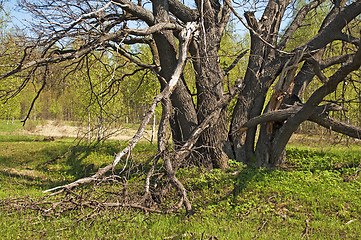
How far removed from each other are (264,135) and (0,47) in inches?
271

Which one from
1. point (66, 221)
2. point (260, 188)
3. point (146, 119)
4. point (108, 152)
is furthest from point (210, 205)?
point (108, 152)

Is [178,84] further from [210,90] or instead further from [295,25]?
[295,25]

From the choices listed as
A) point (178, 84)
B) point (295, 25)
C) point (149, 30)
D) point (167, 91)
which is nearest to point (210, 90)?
point (178, 84)

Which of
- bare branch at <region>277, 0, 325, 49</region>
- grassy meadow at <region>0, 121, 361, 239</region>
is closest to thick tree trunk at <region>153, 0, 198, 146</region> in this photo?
grassy meadow at <region>0, 121, 361, 239</region>

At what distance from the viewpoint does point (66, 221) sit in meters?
4.57

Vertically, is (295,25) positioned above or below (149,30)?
above

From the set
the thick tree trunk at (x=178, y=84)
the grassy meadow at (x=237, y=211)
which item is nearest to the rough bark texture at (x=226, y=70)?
the thick tree trunk at (x=178, y=84)

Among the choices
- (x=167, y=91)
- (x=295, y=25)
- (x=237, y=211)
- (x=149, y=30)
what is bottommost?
(x=237, y=211)

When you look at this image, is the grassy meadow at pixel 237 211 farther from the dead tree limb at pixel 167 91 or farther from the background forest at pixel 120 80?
the background forest at pixel 120 80

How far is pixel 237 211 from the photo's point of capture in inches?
221

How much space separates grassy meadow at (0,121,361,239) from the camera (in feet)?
14.4

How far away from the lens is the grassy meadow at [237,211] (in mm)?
4379

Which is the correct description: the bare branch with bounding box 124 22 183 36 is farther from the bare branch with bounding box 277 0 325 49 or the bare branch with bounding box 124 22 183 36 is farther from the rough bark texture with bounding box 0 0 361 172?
the bare branch with bounding box 277 0 325 49

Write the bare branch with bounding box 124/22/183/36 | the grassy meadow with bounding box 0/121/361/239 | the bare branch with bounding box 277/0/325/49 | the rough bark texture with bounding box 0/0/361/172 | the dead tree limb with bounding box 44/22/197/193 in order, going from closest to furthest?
the grassy meadow with bounding box 0/121/361/239, the dead tree limb with bounding box 44/22/197/193, the bare branch with bounding box 124/22/183/36, the rough bark texture with bounding box 0/0/361/172, the bare branch with bounding box 277/0/325/49
